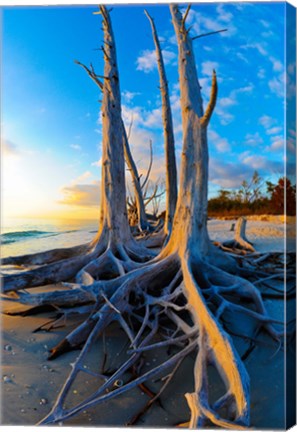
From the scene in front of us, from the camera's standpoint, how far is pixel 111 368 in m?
2.07

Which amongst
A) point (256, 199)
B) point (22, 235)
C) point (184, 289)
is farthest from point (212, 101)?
point (22, 235)

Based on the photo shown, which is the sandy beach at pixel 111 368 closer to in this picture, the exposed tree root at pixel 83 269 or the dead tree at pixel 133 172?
the exposed tree root at pixel 83 269

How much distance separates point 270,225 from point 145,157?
1.03 meters

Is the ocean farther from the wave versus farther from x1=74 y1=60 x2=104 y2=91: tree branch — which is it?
x1=74 y1=60 x2=104 y2=91: tree branch

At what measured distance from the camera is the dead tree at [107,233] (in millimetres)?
2699

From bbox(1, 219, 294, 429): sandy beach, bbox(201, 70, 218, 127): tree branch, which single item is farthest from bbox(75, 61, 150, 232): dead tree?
bbox(1, 219, 294, 429): sandy beach

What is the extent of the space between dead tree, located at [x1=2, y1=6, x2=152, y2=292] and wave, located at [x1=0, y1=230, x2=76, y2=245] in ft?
0.96

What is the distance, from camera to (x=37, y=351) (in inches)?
86.8

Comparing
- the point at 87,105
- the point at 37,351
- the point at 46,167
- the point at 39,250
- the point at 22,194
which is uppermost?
the point at 87,105

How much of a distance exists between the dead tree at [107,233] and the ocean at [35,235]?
0.18 m

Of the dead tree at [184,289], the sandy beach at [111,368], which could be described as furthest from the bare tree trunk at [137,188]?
the sandy beach at [111,368]

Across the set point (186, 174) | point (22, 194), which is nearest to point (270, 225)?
point (186, 174)

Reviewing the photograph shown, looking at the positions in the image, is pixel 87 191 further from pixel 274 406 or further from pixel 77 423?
pixel 274 406

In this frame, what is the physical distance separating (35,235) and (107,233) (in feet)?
2.74
